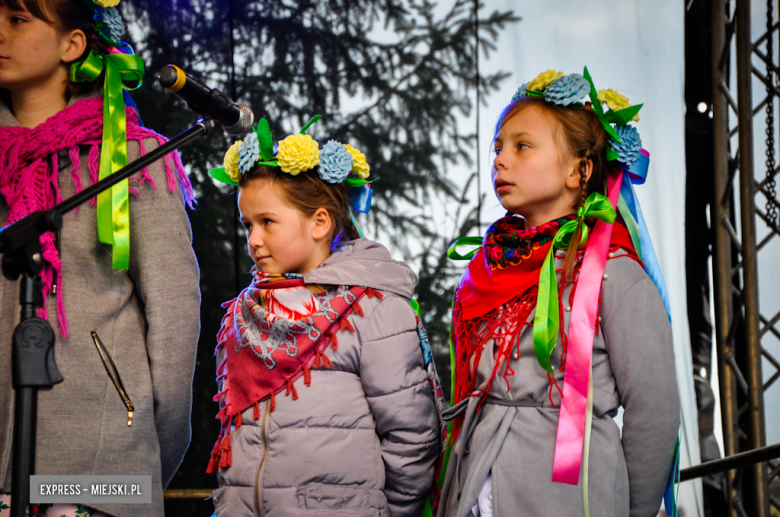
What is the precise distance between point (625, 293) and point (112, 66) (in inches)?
48.0

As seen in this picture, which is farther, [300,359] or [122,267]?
[300,359]

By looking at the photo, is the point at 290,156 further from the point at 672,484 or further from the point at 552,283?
the point at 672,484

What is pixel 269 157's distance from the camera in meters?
1.57

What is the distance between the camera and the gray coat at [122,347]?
1163mm

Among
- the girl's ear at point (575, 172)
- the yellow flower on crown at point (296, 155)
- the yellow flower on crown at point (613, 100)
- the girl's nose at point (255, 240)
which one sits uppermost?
the yellow flower on crown at point (613, 100)

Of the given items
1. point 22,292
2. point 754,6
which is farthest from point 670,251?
point 22,292

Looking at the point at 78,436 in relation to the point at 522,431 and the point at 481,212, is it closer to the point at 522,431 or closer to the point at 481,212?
the point at 522,431

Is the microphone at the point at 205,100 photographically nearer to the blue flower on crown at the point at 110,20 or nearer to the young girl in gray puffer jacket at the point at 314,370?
the young girl in gray puffer jacket at the point at 314,370

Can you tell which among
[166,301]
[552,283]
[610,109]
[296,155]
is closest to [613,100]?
[610,109]

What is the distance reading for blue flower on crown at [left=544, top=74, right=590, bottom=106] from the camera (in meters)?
1.40

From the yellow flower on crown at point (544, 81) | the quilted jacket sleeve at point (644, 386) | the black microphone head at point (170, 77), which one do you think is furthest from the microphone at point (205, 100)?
the quilted jacket sleeve at point (644, 386)

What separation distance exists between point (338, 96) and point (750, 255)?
2014 mm

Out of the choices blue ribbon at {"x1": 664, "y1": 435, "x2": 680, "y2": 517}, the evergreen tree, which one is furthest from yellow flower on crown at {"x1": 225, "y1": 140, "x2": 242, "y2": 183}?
the evergreen tree

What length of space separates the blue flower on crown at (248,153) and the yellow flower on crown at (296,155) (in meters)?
0.06
